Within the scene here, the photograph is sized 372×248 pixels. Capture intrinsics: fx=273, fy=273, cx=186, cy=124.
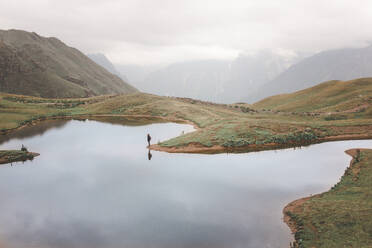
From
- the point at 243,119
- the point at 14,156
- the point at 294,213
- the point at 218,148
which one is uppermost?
the point at 243,119

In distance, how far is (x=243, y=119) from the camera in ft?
177

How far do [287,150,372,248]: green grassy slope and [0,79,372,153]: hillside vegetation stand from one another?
54.6ft

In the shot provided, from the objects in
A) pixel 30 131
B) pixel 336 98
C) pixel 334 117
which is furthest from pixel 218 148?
pixel 336 98

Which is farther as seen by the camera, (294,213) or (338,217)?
(294,213)

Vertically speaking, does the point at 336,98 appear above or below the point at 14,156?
above

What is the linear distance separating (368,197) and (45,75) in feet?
678

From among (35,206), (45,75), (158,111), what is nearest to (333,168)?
(35,206)

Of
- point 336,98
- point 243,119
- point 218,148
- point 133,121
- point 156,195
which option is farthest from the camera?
point 336,98

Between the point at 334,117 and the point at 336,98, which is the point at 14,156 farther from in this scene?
the point at 336,98

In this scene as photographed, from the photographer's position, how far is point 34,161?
105 ft

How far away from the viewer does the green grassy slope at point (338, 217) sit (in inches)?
597

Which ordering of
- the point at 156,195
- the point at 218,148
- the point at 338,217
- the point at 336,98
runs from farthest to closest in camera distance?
the point at 336,98 < the point at 218,148 < the point at 156,195 < the point at 338,217

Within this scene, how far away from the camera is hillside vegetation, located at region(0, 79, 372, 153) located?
3953cm

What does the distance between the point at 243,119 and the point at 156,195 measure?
35.8 metres
